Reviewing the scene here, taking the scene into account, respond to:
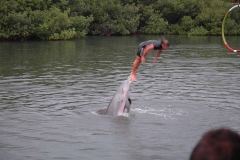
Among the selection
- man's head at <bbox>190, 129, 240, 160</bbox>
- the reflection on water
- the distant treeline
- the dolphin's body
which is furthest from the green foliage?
man's head at <bbox>190, 129, 240, 160</bbox>

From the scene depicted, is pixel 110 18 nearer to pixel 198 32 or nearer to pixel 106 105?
pixel 198 32

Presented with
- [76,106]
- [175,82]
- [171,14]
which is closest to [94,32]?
[171,14]

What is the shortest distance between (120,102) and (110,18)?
168 ft

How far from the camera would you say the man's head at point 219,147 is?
1.67m

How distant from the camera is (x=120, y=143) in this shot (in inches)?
431

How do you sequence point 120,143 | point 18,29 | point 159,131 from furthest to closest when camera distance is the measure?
point 18,29 < point 159,131 < point 120,143

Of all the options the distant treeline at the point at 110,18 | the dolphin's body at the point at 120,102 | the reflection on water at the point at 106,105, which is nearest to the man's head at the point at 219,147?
the reflection on water at the point at 106,105

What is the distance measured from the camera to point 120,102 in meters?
13.0

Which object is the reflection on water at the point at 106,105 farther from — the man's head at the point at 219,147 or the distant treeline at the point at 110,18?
the distant treeline at the point at 110,18

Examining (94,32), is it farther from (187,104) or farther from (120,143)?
(120,143)

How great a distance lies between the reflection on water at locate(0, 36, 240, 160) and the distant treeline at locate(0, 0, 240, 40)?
76.6 feet

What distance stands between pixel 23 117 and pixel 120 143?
12.9 ft

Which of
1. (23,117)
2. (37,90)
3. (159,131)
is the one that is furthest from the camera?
(37,90)

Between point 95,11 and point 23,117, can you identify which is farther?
point 95,11
